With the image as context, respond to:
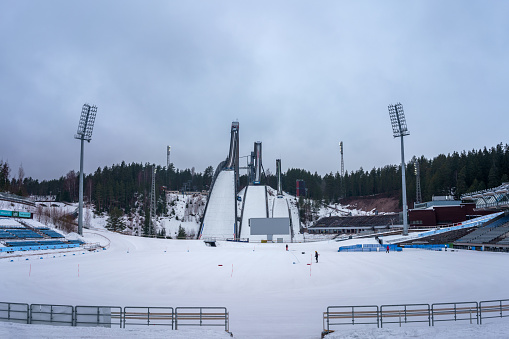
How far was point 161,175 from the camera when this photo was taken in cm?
13625

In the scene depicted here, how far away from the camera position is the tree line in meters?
75.6

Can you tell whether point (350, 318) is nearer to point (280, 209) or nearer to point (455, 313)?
point (455, 313)

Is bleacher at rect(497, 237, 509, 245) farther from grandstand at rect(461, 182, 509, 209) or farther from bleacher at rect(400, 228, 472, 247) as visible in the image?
bleacher at rect(400, 228, 472, 247)

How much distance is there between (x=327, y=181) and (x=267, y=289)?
341 ft

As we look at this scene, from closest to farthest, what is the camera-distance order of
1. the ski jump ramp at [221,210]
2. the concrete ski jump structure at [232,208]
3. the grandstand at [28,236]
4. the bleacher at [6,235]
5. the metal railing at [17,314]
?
the metal railing at [17,314] < the grandstand at [28,236] < the bleacher at [6,235] < the ski jump ramp at [221,210] < the concrete ski jump structure at [232,208]

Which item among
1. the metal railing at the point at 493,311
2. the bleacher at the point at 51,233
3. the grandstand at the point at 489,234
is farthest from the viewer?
the bleacher at the point at 51,233

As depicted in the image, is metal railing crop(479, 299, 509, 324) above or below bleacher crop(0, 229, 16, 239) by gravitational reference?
above

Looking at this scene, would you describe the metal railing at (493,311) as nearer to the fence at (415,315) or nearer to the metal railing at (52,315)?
the fence at (415,315)

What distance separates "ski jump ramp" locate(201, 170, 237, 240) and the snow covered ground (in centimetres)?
2900

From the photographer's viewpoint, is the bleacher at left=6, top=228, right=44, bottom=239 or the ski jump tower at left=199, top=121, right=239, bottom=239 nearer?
the bleacher at left=6, top=228, right=44, bottom=239

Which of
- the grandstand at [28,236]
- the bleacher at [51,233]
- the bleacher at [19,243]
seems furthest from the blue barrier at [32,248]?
the bleacher at [51,233]

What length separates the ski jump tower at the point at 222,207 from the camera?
53.0 meters

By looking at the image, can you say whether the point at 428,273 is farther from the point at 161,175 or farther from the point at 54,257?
the point at 161,175

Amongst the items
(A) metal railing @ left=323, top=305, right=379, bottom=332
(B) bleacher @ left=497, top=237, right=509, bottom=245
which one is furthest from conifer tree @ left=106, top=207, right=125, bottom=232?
(A) metal railing @ left=323, top=305, right=379, bottom=332
